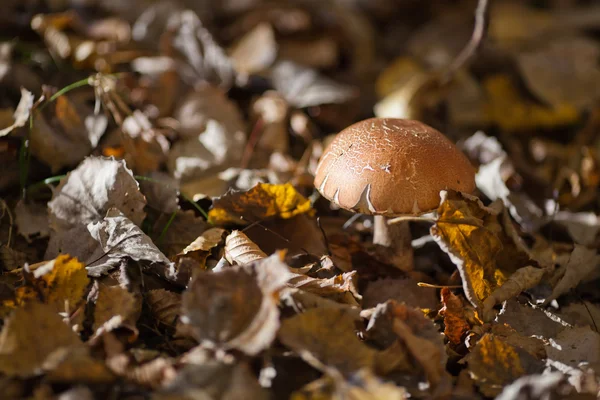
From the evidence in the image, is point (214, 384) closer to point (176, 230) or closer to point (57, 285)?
point (57, 285)

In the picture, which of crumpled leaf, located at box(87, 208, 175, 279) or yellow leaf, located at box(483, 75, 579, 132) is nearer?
crumpled leaf, located at box(87, 208, 175, 279)

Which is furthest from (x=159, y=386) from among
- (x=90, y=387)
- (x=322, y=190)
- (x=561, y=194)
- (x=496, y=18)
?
(x=496, y=18)

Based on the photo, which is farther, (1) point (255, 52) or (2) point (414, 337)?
(1) point (255, 52)

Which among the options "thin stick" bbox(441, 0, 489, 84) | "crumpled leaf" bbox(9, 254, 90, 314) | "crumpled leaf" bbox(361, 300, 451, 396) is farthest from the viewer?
"thin stick" bbox(441, 0, 489, 84)

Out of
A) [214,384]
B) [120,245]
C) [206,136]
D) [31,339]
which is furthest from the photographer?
[206,136]

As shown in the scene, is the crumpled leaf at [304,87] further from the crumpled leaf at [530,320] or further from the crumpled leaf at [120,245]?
the crumpled leaf at [530,320]

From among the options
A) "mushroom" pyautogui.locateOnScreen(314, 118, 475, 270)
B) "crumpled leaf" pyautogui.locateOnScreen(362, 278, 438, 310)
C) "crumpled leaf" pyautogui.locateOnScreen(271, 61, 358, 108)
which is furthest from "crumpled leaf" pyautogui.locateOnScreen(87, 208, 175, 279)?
"crumpled leaf" pyautogui.locateOnScreen(271, 61, 358, 108)

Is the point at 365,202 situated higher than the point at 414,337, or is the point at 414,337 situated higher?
the point at 365,202

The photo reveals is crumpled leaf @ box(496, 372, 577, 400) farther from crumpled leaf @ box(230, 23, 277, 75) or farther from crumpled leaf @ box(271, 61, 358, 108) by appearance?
crumpled leaf @ box(230, 23, 277, 75)

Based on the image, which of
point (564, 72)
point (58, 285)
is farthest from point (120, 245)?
point (564, 72)
